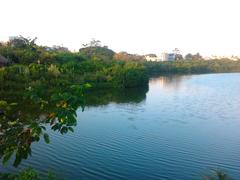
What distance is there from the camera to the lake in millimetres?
9891

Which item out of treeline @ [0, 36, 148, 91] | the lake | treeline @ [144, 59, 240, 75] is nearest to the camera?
the lake

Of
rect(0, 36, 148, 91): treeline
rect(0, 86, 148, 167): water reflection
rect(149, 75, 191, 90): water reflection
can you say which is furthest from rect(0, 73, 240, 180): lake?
rect(149, 75, 191, 90): water reflection

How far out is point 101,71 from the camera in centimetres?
3684

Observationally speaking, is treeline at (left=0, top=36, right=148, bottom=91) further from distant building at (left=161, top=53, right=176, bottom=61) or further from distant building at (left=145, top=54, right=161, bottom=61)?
distant building at (left=161, top=53, right=176, bottom=61)

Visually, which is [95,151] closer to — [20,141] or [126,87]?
[20,141]

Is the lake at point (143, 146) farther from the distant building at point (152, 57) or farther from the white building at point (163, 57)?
the white building at point (163, 57)

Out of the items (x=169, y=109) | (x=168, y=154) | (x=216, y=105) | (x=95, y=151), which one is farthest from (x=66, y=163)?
(x=216, y=105)

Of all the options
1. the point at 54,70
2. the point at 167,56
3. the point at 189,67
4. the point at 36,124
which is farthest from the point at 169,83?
the point at 167,56

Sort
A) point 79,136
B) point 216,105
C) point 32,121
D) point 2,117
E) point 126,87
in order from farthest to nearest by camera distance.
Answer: point 126,87
point 216,105
point 79,136
point 2,117
point 32,121

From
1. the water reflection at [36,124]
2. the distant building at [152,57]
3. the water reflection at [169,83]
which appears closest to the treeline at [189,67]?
the water reflection at [169,83]

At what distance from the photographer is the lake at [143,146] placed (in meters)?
9.89

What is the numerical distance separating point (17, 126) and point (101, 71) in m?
33.6

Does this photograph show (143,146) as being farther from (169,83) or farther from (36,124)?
(169,83)

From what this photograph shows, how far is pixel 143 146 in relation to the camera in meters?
12.4
